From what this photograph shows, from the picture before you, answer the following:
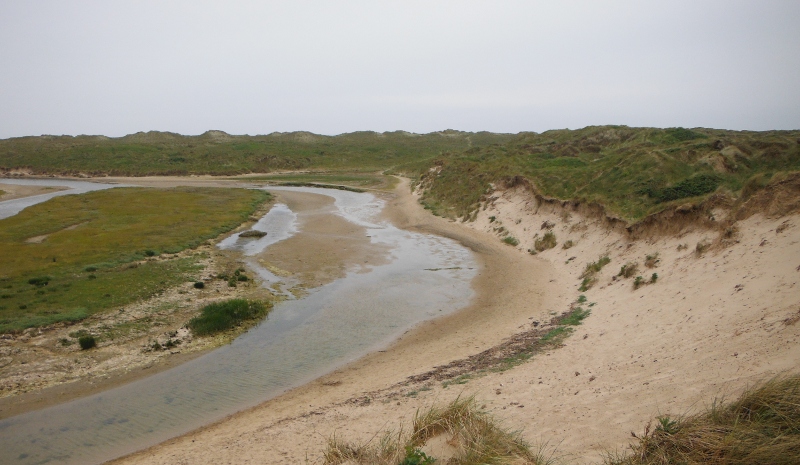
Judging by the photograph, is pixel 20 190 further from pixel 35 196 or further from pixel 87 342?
pixel 87 342

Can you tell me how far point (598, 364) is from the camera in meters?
11.7

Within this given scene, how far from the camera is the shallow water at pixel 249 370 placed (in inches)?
442

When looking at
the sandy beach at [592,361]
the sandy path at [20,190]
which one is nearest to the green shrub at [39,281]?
the sandy beach at [592,361]

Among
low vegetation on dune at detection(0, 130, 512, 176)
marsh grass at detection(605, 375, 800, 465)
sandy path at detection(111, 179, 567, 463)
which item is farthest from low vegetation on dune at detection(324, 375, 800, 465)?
low vegetation on dune at detection(0, 130, 512, 176)

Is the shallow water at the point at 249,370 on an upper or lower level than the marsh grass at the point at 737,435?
lower

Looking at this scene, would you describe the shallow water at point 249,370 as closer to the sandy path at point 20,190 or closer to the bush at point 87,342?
the bush at point 87,342

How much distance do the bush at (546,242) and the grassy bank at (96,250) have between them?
18.1m

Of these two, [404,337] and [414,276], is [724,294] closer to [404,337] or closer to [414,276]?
[404,337]

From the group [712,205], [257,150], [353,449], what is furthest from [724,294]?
[257,150]

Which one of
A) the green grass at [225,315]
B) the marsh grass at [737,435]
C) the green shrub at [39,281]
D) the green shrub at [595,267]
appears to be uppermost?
the marsh grass at [737,435]

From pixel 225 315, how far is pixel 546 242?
1758cm

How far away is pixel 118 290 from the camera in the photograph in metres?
21.0

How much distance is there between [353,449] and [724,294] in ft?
34.8

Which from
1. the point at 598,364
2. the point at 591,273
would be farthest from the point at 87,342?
the point at 591,273
